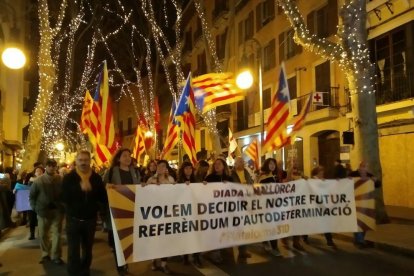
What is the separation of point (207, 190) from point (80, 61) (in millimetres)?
32226

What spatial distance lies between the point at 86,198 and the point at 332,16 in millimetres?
18271

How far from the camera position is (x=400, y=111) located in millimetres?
17672

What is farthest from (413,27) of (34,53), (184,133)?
(34,53)

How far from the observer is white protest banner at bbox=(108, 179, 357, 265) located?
6.92 meters

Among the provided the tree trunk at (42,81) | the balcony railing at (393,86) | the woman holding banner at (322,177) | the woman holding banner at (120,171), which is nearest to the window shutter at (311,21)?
the balcony railing at (393,86)

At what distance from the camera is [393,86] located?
18.0 m

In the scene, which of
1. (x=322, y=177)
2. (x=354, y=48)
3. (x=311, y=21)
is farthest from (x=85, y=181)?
(x=311, y=21)

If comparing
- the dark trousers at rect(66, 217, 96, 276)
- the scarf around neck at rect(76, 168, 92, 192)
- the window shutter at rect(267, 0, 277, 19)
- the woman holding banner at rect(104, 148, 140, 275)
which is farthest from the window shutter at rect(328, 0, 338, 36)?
the dark trousers at rect(66, 217, 96, 276)

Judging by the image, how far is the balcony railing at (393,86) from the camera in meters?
17.1

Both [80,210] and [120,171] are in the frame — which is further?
[120,171]

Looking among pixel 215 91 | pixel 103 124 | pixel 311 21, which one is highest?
pixel 311 21

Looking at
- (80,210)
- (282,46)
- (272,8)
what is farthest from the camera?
(272,8)

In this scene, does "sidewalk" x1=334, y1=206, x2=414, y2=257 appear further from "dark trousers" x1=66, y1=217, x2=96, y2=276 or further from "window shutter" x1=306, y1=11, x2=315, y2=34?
"window shutter" x1=306, y1=11, x2=315, y2=34

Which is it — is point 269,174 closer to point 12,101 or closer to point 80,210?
point 80,210
